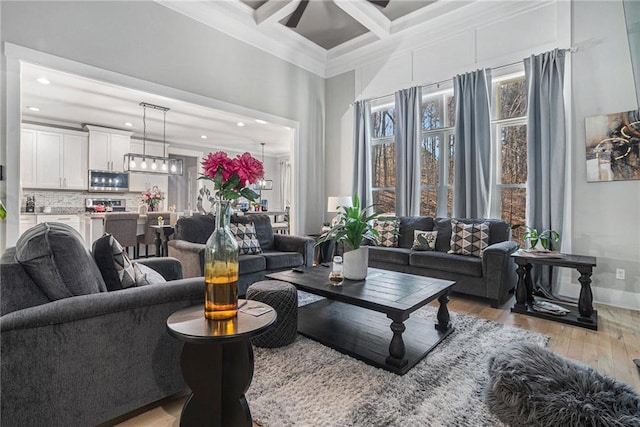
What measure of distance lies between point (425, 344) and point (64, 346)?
213cm

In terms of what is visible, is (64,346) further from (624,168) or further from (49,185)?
(49,185)

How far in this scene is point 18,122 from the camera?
110 inches

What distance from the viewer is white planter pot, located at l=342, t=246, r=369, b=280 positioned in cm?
267

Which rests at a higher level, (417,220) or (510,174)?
(510,174)

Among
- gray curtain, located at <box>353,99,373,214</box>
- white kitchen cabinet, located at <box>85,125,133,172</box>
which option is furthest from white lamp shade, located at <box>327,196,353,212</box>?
white kitchen cabinet, located at <box>85,125,133,172</box>

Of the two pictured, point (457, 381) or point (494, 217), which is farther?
point (494, 217)

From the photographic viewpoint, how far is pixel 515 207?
413 cm

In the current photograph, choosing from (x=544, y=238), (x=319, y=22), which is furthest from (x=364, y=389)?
(x=319, y=22)

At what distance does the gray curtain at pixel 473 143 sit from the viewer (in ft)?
13.5

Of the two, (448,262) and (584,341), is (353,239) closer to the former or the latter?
(448,262)

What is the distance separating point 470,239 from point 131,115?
21.5 feet

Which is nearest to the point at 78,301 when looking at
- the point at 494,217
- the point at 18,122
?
the point at 18,122

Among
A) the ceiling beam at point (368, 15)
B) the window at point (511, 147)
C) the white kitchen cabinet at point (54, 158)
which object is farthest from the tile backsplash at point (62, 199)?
the window at point (511, 147)

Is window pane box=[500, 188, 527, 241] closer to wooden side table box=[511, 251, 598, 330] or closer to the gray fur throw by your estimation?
wooden side table box=[511, 251, 598, 330]
